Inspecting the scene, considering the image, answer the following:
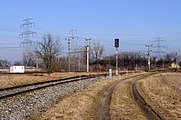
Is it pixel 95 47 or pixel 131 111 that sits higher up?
pixel 95 47

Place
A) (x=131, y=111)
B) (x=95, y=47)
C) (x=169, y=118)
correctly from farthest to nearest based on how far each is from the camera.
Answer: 1. (x=95, y=47)
2. (x=131, y=111)
3. (x=169, y=118)

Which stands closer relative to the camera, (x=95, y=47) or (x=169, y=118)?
(x=169, y=118)

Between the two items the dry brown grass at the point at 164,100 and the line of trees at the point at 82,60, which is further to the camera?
the line of trees at the point at 82,60

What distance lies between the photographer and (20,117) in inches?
520

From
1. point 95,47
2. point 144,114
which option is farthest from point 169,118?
point 95,47

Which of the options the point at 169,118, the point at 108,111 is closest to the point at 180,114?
the point at 169,118

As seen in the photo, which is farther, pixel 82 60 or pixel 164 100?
pixel 82 60

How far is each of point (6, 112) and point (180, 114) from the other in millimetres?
7141

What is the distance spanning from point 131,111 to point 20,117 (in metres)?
4.63

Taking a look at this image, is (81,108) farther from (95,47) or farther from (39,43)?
(95,47)

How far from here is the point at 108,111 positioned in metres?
14.5

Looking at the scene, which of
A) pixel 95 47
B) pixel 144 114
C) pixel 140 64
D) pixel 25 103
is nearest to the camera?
pixel 144 114

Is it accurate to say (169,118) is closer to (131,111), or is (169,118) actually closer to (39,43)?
(131,111)

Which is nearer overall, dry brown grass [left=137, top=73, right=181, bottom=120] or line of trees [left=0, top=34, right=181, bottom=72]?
dry brown grass [left=137, top=73, right=181, bottom=120]
